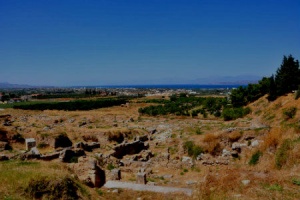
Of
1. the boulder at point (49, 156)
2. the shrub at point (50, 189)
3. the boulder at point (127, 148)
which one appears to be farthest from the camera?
the boulder at point (127, 148)

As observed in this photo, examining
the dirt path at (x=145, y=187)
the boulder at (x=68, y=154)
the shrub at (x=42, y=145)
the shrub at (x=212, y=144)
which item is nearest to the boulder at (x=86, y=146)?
the boulder at (x=68, y=154)

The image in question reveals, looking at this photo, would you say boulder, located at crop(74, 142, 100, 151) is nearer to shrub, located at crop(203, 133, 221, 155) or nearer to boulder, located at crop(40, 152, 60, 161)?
boulder, located at crop(40, 152, 60, 161)

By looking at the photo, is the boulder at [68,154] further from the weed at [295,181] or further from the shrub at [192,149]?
the weed at [295,181]

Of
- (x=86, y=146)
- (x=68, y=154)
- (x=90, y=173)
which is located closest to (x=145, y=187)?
(x=90, y=173)

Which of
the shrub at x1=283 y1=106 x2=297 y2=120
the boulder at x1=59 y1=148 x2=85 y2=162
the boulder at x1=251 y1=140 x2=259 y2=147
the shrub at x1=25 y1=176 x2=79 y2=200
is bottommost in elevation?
the boulder at x1=59 y1=148 x2=85 y2=162

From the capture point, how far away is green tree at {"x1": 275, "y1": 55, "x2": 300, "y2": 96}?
5200 cm

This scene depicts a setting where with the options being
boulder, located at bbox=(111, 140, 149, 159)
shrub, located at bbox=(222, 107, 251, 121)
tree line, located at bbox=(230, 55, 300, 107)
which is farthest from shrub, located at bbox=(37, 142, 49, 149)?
tree line, located at bbox=(230, 55, 300, 107)

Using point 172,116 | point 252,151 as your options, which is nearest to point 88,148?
point 252,151

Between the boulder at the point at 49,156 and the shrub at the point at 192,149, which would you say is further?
the shrub at the point at 192,149

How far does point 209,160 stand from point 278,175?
9.73 m

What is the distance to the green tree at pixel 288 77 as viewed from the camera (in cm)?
5200

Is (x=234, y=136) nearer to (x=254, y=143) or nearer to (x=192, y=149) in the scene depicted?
(x=254, y=143)

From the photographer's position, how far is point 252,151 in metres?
22.2

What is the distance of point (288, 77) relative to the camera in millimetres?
52781
